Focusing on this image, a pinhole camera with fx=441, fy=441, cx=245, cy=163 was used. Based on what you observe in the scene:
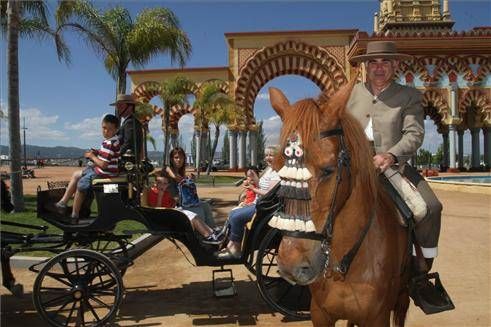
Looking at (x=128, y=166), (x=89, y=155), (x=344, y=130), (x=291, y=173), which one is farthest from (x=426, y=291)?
(x=89, y=155)

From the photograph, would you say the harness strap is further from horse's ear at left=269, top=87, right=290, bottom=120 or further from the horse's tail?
the horse's tail

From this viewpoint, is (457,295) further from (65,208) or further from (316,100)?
(65,208)

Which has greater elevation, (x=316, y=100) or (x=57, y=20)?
(x=57, y=20)

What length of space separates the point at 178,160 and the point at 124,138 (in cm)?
91

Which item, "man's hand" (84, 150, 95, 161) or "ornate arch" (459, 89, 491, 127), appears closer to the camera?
"man's hand" (84, 150, 95, 161)

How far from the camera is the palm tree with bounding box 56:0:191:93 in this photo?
13422 millimetres

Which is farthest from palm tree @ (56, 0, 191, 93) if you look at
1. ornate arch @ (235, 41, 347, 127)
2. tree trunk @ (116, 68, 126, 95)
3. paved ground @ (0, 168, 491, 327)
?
ornate arch @ (235, 41, 347, 127)

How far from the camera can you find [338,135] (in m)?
2.40

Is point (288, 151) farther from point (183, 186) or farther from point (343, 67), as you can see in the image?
point (343, 67)

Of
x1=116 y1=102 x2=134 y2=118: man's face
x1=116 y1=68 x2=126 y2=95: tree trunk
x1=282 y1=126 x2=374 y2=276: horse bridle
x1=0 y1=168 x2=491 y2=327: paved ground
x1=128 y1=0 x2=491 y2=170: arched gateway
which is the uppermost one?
x1=128 y1=0 x2=491 y2=170: arched gateway

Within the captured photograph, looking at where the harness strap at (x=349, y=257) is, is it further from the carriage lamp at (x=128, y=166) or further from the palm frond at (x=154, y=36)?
the palm frond at (x=154, y=36)

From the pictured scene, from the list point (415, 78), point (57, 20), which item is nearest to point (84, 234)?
point (57, 20)

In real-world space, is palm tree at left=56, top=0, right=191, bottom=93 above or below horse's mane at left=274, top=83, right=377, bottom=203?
above

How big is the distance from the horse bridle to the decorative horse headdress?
5 centimetres
